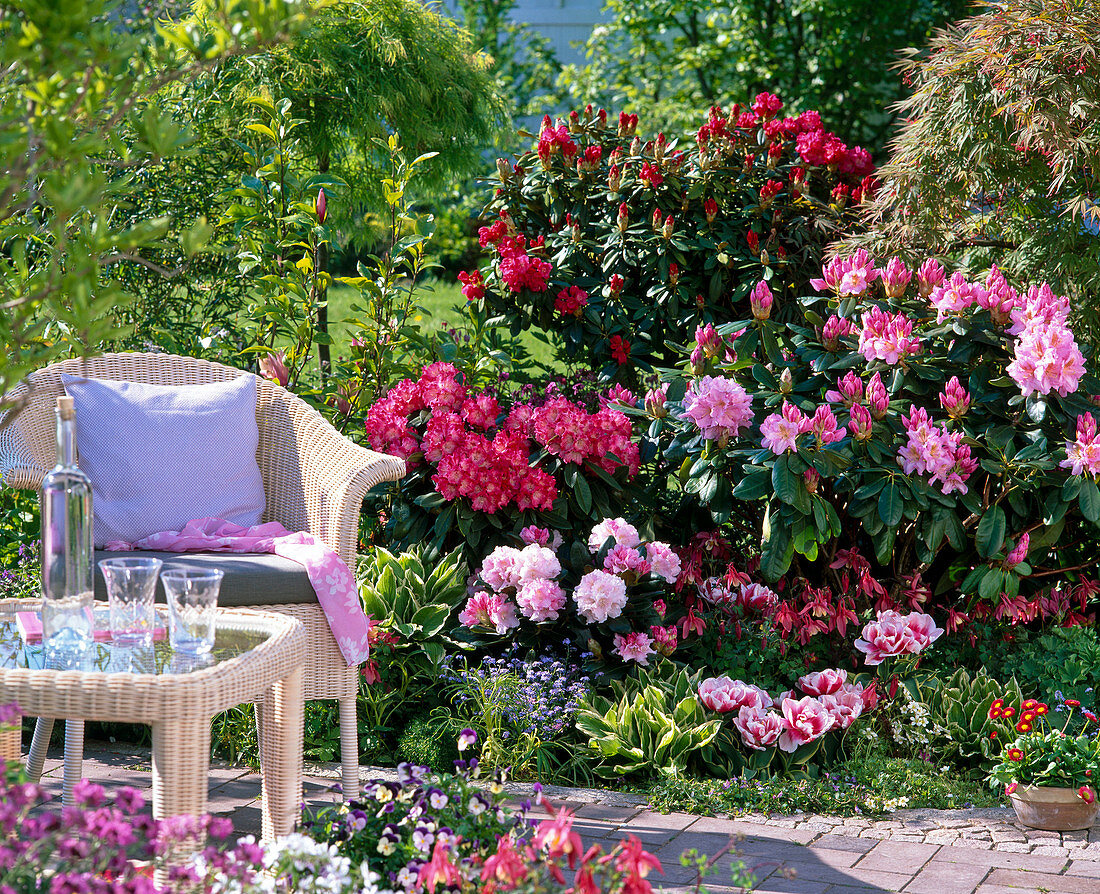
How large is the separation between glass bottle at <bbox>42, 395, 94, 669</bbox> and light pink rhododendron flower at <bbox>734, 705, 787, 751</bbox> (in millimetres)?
1640

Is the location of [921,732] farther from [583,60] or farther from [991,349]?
[583,60]

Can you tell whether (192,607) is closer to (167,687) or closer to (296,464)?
(167,687)

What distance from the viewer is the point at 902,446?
3281 millimetres

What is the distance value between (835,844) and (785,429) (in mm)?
1108

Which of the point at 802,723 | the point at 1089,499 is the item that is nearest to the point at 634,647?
the point at 802,723

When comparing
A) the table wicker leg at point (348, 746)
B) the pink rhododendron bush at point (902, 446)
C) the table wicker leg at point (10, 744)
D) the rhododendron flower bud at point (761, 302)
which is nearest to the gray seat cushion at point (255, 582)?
the table wicker leg at point (348, 746)

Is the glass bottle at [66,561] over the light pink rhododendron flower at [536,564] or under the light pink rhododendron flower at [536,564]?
over

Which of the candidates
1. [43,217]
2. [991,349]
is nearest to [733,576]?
[991,349]

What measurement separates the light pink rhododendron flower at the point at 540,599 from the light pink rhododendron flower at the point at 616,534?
0.76ft

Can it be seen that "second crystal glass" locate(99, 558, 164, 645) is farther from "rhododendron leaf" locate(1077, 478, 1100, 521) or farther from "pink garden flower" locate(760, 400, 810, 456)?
"rhododendron leaf" locate(1077, 478, 1100, 521)

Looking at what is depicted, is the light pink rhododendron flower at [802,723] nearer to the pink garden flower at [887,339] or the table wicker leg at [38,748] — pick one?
the pink garden flower at [887,339]

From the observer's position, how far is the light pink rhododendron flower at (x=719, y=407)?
3.32m

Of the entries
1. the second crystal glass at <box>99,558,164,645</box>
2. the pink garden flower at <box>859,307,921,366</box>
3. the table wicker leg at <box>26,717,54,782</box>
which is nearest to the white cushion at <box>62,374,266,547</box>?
the table wicker leg at <box>26,717,54,782</box>

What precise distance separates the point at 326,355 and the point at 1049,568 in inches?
110
